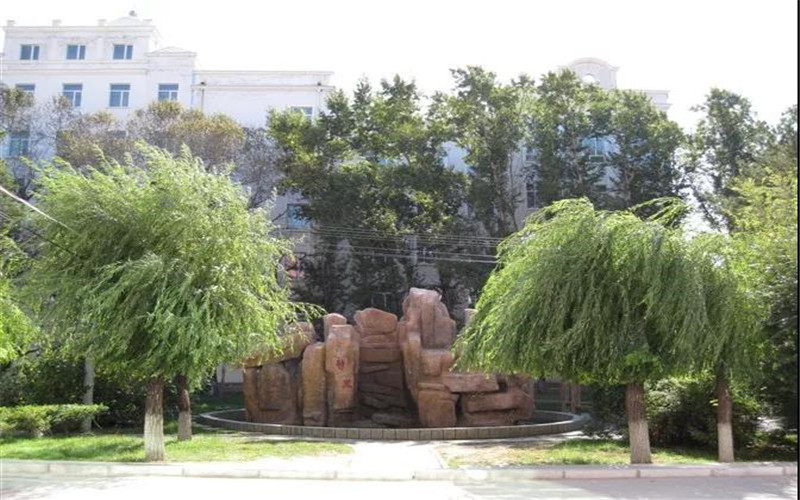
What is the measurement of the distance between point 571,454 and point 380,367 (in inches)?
384

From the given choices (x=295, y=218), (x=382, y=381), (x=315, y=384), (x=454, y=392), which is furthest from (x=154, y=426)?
(x=295, y=218)

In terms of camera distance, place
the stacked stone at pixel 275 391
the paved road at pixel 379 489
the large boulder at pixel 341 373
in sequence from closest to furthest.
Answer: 1. the paved road at pixel 379 489
2. the large boulder at pixel 341 373
3. the stacked stone at pixel 275 391

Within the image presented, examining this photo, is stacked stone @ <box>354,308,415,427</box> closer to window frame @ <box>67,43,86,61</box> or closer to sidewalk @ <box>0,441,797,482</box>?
Answer: sidewalk @ <box>0,441,797,482</box>

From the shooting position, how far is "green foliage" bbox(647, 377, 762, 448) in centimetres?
1434

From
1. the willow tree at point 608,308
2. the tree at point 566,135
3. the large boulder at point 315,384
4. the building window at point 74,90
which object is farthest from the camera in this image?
the building window at point 74,90

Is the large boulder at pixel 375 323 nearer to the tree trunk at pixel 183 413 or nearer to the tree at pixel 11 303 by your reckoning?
the tree trunk at pixel 183 413

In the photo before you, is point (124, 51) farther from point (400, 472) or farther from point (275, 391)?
point (400, 472)

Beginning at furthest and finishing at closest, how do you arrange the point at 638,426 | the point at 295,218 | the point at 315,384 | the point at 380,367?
the point at 295,218 → the point at 380,367 → the point at 315,384 → the point at 638,426

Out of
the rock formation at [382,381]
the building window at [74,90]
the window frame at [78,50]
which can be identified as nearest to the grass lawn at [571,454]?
the rock formation at [382,381]

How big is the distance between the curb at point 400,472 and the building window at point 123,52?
3325 cm

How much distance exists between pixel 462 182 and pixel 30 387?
19.7 meters

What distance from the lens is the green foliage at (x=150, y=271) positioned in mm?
11930

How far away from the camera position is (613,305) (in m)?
12.1

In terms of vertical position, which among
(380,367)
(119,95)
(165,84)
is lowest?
(380,367)
